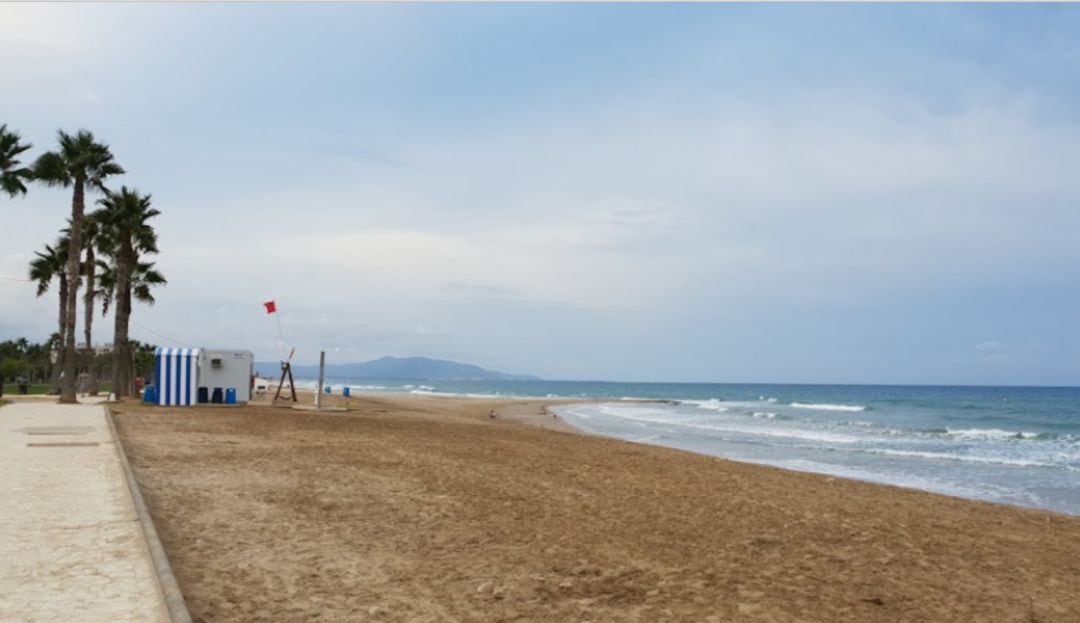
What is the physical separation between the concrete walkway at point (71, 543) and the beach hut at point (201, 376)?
660 inches

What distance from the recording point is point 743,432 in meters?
33.2

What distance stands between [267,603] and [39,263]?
42460 millimetres

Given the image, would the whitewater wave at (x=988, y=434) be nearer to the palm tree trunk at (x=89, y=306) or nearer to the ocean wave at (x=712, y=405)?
the ocean wave at (x=712, y=405)

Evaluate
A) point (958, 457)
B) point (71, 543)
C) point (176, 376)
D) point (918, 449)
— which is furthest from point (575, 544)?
point (176, 376)

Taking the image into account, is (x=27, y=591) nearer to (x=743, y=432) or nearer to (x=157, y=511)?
(x=157, y=511)

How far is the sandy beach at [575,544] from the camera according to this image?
19.3 feet

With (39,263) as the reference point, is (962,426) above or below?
below

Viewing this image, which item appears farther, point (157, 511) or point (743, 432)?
point (743, 432)

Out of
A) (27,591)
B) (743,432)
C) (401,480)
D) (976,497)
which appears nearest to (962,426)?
(743,432)

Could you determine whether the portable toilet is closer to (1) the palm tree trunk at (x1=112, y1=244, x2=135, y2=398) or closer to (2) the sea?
(1) the palm tree trunk at (x1=112, y1=244, x2=135, y2=398)

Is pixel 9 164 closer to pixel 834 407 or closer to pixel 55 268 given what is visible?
pixel 55 268

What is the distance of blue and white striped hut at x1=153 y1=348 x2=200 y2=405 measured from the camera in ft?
96.8

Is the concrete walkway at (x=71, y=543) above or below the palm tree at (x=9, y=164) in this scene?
below

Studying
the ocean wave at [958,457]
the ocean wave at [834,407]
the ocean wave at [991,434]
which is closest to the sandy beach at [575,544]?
the ocean wave at [958,457]
